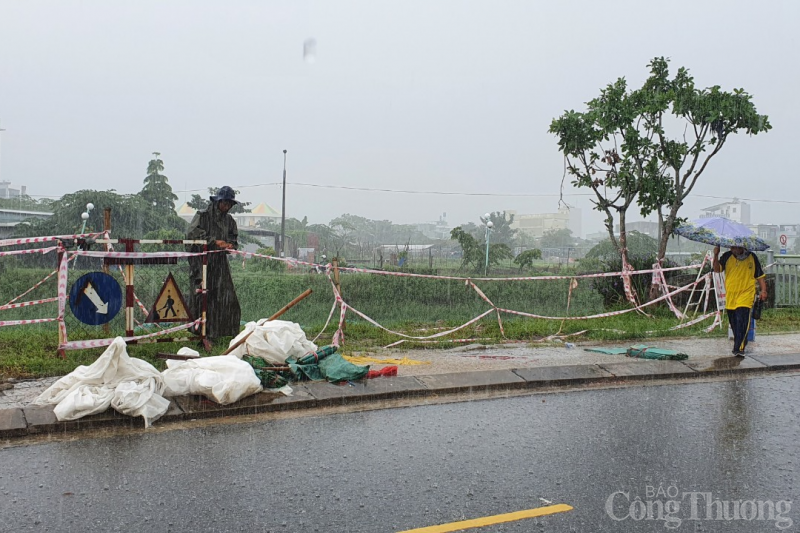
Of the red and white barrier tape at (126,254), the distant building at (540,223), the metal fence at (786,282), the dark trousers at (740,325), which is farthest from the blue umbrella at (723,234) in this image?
the distant building at (540,223)

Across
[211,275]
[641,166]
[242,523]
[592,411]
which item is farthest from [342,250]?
[242,523]

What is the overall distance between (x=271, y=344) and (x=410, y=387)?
1562 mm

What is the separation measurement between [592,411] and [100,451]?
14.2ft

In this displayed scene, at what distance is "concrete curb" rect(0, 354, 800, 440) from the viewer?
5918mm

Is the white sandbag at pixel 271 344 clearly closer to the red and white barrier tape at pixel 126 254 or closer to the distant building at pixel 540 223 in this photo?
the red and white barrier tape at pixel 126 254

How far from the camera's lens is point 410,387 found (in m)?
7.40

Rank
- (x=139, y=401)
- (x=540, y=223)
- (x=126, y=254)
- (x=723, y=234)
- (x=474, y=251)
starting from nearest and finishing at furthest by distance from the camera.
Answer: (x=139, y=401), (x=126, y=254), (x=723, y=234), (x=474, y=251), (x=540, y=223)

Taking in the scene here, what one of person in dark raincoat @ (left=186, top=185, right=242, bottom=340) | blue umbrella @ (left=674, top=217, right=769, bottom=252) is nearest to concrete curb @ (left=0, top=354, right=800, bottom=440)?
blue umbrella @ (left=674, top=217, right=769, bottom=252)

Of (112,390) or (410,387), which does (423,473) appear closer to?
(410,387)

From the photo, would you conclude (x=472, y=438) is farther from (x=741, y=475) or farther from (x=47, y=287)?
(x=47, y=287)

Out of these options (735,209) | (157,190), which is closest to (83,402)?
(157,190)

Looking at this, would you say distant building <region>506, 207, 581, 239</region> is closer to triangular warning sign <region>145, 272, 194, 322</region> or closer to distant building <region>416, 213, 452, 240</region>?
distant building <region>416, 213, 452, 240</region>

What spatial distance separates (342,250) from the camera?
123ft

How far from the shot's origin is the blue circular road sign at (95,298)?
8.04 meters
